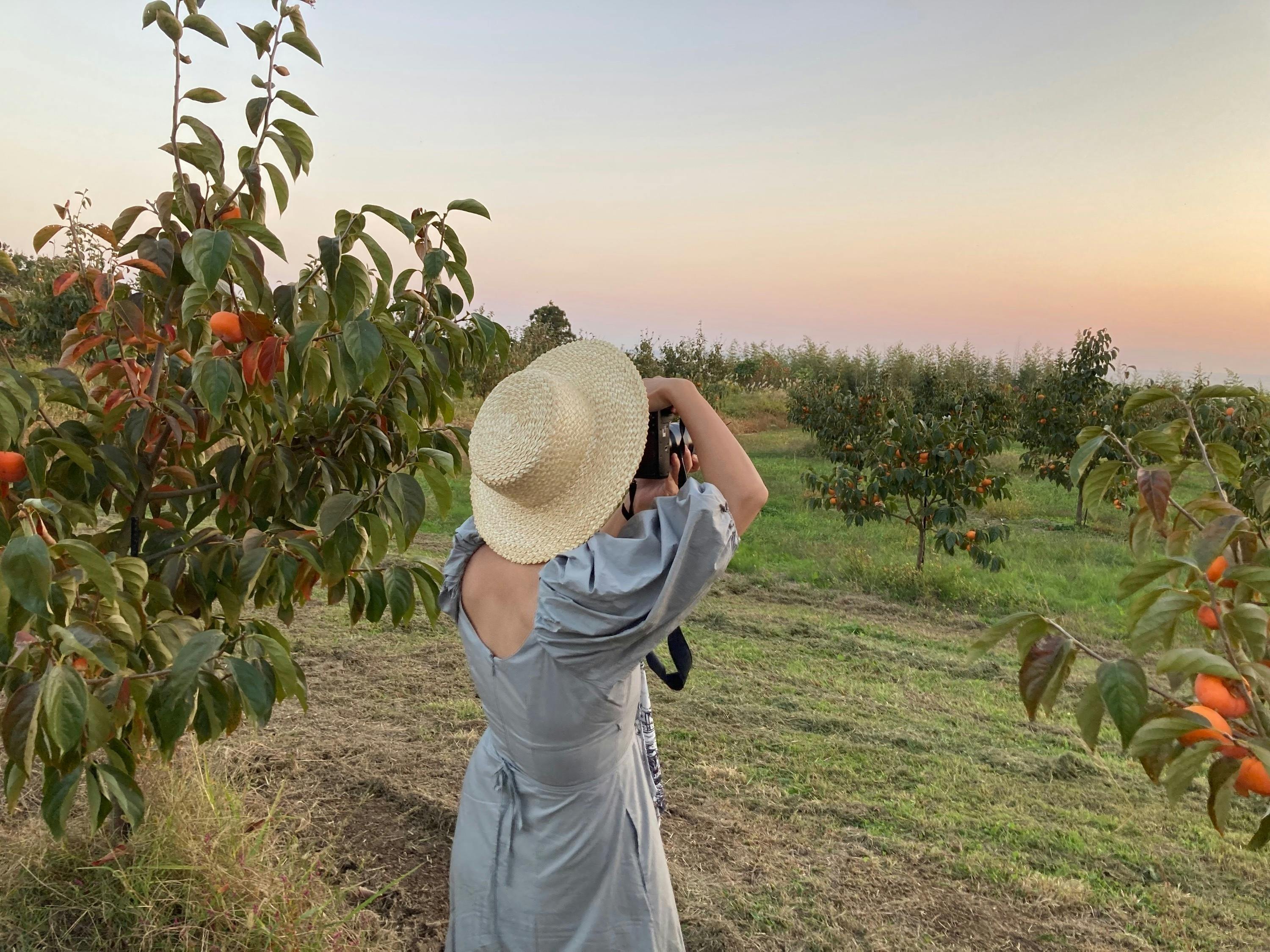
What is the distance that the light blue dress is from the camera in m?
1.38

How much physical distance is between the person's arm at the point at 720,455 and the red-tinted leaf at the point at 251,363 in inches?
33.4

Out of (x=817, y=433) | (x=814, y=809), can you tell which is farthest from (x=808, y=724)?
(x=817, y=433)

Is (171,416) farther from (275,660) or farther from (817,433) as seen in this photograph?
(817,433)

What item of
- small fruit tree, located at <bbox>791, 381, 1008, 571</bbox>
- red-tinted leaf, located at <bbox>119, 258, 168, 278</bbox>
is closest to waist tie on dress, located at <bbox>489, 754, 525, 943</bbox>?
red-tinted leaf, located at <bbox>119, 258, 168, 278</bbox>

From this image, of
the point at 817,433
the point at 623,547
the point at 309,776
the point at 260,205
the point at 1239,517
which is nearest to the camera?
the point at 1239,517

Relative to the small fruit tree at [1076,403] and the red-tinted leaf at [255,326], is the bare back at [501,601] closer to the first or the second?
the red-tinted leaf at [255,326]

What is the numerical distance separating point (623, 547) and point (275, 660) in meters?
0.72

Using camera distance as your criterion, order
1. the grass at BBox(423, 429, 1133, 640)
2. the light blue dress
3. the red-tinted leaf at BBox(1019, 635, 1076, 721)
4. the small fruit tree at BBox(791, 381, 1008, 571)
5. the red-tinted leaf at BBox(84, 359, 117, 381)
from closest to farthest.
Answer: the red-tinted leaf at BBox(1019, 635, 1076, 721), the light blue dress, the red-tinted leaf at BBox(84, 359, 117, 381), the grass at BBox(423, 429, 1133, 640), the small fruit tree at BBox(791, 381, 1008, 571)

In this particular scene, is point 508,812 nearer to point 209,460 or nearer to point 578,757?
point 578,757

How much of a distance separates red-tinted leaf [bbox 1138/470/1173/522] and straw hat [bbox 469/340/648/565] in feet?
2.94

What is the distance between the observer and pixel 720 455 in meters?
1.55

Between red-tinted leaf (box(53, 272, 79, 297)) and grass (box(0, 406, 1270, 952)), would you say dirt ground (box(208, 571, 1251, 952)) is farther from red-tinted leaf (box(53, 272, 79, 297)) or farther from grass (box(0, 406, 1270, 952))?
red-tinted leaf (box(53, 272, 79, 297))

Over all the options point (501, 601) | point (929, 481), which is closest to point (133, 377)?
point (501, 601)

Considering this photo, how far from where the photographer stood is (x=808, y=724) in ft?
14.6
